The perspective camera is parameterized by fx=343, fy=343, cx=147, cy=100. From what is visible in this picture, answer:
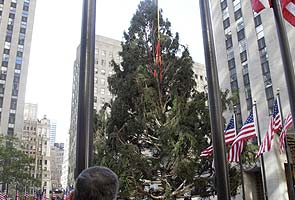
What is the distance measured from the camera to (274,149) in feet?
82.6

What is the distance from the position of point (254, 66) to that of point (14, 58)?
54286 millimetres

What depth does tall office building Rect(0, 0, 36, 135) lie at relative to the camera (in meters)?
66.0

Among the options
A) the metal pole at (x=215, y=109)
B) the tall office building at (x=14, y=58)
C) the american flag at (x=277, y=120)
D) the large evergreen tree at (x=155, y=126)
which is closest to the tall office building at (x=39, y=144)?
the tall office building at (x=14, y=58)

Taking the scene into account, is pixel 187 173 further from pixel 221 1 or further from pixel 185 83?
pixel 221 1

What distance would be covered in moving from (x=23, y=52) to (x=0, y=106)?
13.1 meters

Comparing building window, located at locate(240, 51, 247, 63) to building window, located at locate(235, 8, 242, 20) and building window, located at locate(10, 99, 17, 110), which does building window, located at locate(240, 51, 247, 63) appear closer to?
building window, located at locate(235, 8, 242, 20)

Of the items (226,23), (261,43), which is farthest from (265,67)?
(226,23)

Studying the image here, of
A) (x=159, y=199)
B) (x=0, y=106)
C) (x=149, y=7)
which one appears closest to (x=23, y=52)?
(x=0, y=106)

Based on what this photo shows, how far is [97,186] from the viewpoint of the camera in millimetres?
2125

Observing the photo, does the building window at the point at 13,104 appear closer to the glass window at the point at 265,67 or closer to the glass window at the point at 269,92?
the glass window at the point at 265,67

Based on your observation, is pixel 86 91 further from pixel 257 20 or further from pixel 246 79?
pixel 246 79

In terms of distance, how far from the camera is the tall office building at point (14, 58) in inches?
2598

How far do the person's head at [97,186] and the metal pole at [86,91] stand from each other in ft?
6.91

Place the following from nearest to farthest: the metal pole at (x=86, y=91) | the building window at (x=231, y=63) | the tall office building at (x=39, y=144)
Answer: the metal pole at (x=86, y=91) → the building window at (x=231, y=63) → the tall office building at (x=39, y=144)
